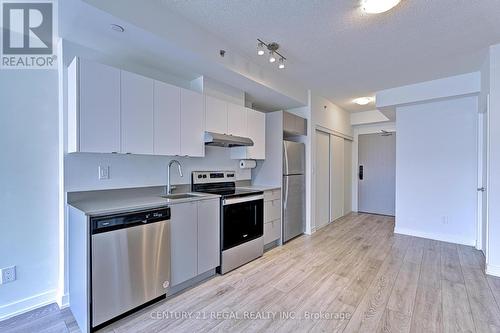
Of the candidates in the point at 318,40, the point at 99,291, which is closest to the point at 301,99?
the point at 318,40

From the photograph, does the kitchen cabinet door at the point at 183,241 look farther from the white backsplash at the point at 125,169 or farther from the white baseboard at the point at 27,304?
the white baseboard at the point at 27,304

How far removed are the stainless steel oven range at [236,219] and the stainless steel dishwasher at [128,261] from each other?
0.78m

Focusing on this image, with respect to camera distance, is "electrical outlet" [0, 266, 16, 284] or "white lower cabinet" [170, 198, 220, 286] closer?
"electrical outlet" [0, 266, 16, 284]

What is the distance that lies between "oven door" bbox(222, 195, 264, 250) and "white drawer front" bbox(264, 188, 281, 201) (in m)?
0.12

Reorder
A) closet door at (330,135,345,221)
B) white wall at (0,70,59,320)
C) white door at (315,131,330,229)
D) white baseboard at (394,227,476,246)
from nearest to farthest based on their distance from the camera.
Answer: white wall at (0,70,59,320)
white baseboard at (394,227,476,246)
white door at (315,131,330,229)
closet door at (330,135,345,221)

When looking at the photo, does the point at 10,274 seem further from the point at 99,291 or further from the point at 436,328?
the point at 436,328

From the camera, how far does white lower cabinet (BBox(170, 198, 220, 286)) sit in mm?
2307

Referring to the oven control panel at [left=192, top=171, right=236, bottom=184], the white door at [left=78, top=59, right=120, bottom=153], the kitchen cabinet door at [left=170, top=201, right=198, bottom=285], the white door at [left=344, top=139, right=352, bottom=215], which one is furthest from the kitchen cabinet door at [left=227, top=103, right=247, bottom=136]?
the white door at [left=344, top=139, right=352, bottom=215]

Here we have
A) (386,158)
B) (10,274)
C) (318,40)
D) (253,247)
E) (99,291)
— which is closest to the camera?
(99,291)

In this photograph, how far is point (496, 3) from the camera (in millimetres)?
2043

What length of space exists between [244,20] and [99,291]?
2684mm

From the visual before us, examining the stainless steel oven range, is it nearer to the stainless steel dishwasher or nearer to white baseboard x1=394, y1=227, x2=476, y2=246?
the stainless steel dishwasher

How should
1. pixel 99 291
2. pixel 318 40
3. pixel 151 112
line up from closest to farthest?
pixel 99 291, pixel 151 112, pixel 318 40

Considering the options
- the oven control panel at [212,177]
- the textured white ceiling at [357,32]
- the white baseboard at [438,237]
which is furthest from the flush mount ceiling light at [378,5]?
the white baseboard at [438,237]
